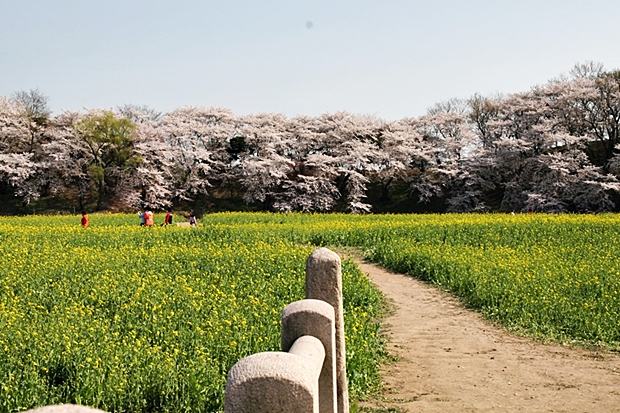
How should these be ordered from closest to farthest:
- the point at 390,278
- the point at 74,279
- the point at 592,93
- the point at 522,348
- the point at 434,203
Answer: the point at 522,348
the point at 74,279
the point at 390,278
the point at 592,93
the point at 434,203

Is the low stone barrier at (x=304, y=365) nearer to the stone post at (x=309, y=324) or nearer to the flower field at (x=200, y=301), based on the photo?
the stone post at (x=309, y=324)

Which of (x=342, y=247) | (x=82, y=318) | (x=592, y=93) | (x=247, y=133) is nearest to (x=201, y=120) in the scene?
(x=247, y=133)

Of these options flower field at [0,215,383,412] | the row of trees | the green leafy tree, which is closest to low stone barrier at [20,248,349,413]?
flower field at [0,215,383,412]

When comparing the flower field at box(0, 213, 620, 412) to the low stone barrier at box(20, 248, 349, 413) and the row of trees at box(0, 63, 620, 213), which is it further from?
the row of trees at box(0, 63, 620, 213)

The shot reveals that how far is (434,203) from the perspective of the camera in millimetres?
58594

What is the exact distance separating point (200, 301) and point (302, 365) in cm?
812

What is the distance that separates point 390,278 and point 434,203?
4207 centimetres

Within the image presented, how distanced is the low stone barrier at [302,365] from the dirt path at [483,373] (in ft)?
10.3

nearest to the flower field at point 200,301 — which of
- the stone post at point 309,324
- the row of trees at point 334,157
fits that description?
the stone post at point 309,324

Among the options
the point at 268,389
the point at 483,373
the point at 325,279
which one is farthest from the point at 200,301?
the point at 268,389

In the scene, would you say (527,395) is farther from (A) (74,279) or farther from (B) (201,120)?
(B) (201,120)

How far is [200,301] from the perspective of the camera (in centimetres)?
1012

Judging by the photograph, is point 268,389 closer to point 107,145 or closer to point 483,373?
point 483,373

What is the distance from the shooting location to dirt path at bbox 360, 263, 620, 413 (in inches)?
297
